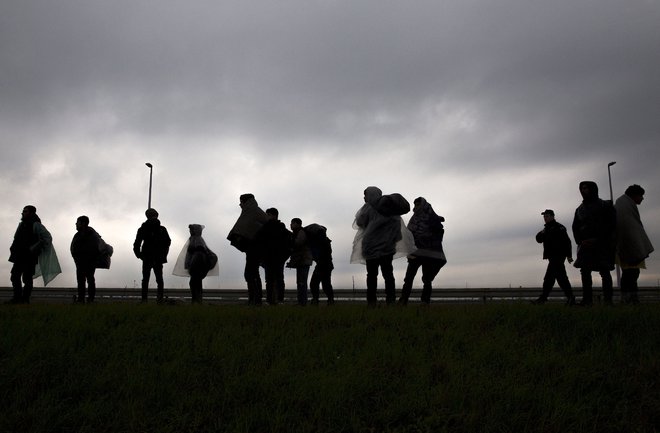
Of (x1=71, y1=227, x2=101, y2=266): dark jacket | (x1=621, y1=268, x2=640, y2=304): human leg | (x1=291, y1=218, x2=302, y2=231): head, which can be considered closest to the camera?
(x1=621, y1=268, x2=640, y2=304): human leg

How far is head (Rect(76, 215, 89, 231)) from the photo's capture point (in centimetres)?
1201

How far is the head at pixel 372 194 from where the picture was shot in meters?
10.2

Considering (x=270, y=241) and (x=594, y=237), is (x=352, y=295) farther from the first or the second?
(x=594, y=237)

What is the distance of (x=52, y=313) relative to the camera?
8.38m

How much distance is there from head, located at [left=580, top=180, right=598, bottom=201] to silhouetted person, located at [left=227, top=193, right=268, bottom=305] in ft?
19.1

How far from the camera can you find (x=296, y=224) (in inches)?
481

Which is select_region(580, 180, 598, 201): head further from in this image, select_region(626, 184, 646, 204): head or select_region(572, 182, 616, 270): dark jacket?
select_region(626, 184, 646, 204): head

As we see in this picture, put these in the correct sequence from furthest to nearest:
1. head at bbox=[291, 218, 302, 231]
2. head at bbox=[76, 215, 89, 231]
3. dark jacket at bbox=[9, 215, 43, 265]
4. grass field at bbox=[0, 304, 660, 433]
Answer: head at bbox=[291, 218, 302, 231] → head at bbox=[76, 215, 89, 231] → dark jacket at bbox=[9, 215, 43, 265] → grass field at bbox=[0, 304, 660, 433]

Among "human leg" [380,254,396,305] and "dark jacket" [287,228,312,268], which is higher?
"dark jacket" [287,228,312,268]

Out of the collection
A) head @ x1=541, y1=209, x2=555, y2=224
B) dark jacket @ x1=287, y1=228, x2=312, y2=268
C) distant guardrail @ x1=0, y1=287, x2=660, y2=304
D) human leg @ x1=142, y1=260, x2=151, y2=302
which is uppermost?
head @ x1=541, y1=209, x2=555, y2=224

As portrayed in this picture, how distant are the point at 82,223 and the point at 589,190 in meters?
10.1

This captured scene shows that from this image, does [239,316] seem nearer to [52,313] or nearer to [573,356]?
[52,313]

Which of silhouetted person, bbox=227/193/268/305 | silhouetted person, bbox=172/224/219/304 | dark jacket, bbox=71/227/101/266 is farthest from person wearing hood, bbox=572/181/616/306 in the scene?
dark jacket, bbox=71/227/101/266

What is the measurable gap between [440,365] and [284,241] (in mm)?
5473
